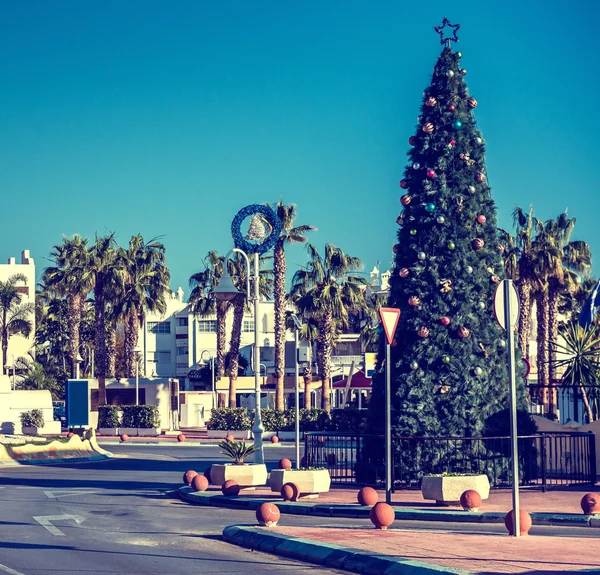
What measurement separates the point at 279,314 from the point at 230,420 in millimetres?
7002

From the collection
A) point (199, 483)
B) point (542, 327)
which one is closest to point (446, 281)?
point (199, 483)

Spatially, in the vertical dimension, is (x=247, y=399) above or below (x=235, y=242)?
below

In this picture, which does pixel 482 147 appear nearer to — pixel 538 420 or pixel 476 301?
pixel 476 301

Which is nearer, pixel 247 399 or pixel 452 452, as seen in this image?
pixel 452 452

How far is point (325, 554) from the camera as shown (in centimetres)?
1270

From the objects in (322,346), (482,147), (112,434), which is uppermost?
(482,147)

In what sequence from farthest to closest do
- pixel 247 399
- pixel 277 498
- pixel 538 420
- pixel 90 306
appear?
pixel 90 306 → pixel 247 399 → pixel 538 420 → pixel 277 498

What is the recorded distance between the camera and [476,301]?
22391mm

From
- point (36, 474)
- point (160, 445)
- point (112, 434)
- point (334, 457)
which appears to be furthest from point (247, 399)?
point (334, 457)

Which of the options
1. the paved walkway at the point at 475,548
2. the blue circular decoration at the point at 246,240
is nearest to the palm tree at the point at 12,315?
the blue circular decoration at the point at 246,240

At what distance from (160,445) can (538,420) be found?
24557mm

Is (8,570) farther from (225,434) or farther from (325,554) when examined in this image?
(225,434)

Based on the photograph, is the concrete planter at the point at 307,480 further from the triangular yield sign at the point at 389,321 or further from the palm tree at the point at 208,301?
the palm tree at the point at 208,301

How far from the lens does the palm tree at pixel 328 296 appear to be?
54938 mm
